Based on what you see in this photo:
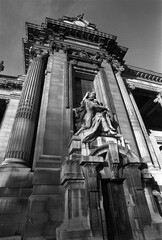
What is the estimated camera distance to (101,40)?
18.4 meters

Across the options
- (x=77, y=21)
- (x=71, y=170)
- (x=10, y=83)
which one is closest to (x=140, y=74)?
(x=77, y=21)

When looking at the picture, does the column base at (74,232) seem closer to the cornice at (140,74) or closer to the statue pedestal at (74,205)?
the statue pedestal at (74,205)

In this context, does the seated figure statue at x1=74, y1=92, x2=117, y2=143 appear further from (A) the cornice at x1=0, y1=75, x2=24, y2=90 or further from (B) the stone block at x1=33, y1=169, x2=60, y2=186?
(A) the cornice at x1=0, y1=75, x2=24, y2=90

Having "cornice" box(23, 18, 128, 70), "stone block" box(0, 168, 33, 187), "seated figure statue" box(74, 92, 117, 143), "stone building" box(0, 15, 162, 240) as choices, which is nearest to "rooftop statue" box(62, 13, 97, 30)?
"cornice" box(23, 18, 128, 70)

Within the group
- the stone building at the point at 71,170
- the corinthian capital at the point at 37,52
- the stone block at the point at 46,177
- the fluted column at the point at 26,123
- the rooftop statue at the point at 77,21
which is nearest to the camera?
the stone building at the point at 71,170

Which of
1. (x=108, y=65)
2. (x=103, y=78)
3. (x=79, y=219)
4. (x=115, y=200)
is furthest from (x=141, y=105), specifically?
(x=79, y=219)

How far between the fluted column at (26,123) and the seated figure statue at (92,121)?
2.69 m

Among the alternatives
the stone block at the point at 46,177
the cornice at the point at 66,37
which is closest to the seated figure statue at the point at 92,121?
the stone block at the point at 46,177

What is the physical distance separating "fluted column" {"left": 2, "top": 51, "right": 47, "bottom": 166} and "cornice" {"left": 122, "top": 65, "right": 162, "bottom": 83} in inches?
530

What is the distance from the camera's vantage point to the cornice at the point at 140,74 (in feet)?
65.8

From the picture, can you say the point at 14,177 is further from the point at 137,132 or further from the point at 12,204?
the point at 137,132

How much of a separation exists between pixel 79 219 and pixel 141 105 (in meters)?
22.1

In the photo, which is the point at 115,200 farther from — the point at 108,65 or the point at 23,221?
the point at 108,65

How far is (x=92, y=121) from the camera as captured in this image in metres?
8.50
